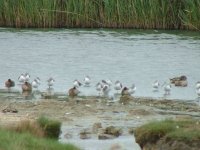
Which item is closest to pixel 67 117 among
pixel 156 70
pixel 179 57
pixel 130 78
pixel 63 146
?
pixel 63 146

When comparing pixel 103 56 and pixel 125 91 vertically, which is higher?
pixel 125 91

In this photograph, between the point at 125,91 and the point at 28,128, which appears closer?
the point at 28,128

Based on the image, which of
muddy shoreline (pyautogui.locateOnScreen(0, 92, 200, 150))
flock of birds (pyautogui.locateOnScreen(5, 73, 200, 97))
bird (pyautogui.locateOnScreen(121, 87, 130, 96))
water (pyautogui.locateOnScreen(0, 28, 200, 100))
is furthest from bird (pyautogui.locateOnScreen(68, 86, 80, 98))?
bird (pyautogui.locateOnScreen(121, 87, 130, 96))

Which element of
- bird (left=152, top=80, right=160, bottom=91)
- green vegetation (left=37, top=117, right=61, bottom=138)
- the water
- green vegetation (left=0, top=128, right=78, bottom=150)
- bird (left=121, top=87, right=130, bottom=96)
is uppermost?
green vegetation (left=0, top=128, right=78, bottom=150)

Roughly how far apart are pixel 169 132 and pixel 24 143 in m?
2.47

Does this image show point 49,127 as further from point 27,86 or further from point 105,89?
point 27,86

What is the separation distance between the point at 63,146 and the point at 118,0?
72.2 feet

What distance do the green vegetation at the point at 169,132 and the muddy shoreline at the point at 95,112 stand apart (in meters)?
0.76

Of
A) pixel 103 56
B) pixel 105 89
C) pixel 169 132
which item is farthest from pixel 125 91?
pixel 103 56

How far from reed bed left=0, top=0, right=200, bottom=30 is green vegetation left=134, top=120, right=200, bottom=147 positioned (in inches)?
782

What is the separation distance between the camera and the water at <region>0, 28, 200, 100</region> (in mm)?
21953

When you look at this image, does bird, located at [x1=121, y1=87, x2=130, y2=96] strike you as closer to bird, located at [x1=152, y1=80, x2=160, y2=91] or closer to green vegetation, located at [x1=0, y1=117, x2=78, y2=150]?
bird, located at [x1=152, y1=80, x2=160, y2=91]

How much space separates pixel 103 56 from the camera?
26.6 meters

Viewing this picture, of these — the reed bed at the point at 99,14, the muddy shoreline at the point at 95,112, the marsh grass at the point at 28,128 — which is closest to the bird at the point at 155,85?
the muddy shoreline at the point at 95,112
